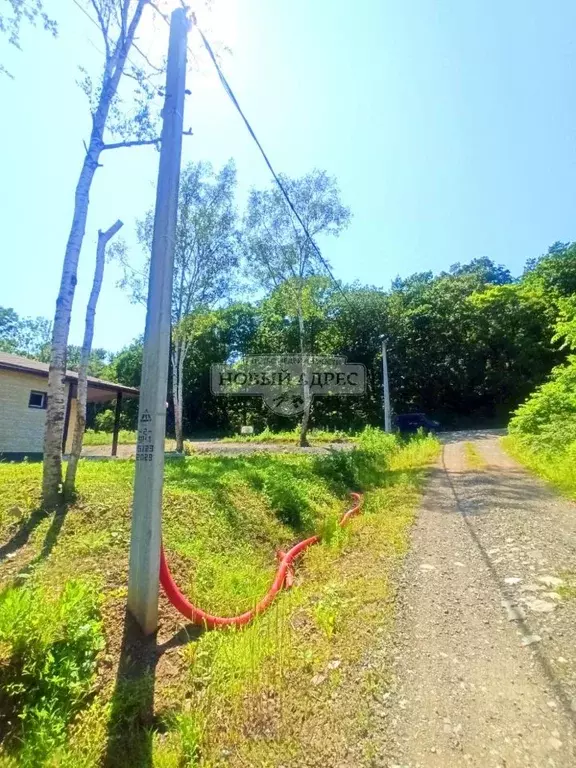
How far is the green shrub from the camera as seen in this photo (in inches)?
74.5

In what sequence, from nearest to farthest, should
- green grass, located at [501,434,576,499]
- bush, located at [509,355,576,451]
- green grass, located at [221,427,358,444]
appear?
green grass, located at [501,434,576,499] → bush, located at [509,355,576,451] → green grass, located at [221,427,358,444]

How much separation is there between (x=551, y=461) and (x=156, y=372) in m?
9.12

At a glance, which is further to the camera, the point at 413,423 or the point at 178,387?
the point at 413,423

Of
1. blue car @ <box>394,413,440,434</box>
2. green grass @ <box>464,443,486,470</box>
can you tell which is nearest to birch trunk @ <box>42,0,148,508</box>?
green grass @ <box>464,443,486,470</box>

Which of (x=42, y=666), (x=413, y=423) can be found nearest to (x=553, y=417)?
(x=413, y=423)

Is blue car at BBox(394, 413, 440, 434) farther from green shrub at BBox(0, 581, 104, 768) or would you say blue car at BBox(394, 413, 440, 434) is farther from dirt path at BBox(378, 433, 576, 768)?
green shrub at BBox(0, 581, 104, 768)

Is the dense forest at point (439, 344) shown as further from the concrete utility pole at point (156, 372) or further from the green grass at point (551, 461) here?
the concrete utility pole at point (156, 372)

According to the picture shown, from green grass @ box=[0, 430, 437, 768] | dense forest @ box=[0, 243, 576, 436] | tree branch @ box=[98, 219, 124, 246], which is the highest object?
dense forest @ box=[0, 243, 576, 436]

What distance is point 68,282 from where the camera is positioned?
15.3 feet

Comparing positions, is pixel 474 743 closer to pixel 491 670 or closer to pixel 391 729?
pixel 391 729

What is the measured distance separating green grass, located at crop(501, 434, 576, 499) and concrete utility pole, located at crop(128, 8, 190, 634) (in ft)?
20.8

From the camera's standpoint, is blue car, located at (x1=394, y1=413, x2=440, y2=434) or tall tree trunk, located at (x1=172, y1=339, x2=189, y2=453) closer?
tall tree trunk, located at (x1=172, y1=339, x2=189, y2=453)

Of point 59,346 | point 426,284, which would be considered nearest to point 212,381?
point 426,284

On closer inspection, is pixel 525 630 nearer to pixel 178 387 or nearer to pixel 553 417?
pixel 553 417
